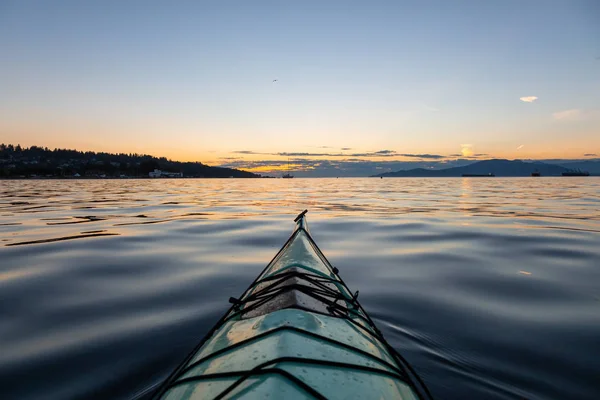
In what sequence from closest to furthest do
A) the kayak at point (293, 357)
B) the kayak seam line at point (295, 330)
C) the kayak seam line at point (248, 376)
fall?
the kayak seam line at point (248, 376)
the kayak at point (293, 357)
the kayak seam line at point (295, 330)

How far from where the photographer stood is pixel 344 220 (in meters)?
16.7

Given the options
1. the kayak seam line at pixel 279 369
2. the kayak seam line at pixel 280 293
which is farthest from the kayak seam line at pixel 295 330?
the kayak seam line at pixel 280 293

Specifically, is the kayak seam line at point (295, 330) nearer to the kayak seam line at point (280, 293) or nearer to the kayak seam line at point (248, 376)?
the kayak seam line at point (248, 376)

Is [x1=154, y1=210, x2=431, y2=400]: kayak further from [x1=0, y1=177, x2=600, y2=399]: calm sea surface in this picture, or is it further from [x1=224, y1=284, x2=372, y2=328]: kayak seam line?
[x1=0, y1=177, x2=600, y2=399]: calm sea surface

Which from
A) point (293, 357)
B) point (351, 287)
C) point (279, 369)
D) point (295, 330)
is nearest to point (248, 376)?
point (279, 369)

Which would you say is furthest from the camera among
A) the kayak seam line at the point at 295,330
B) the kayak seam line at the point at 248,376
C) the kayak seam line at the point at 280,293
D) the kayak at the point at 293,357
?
the kayak seam line at the point at 280,293

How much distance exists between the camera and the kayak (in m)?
2.19

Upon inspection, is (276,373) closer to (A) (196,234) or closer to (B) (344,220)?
(A) (196,234)

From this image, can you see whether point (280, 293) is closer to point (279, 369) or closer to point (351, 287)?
point (279, 369)

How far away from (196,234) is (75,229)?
16.4 feet

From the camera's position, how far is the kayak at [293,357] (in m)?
2.19

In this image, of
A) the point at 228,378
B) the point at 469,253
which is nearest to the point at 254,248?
the point at 469,253

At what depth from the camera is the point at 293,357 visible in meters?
2.40

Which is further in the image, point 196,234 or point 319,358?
point 196,234
